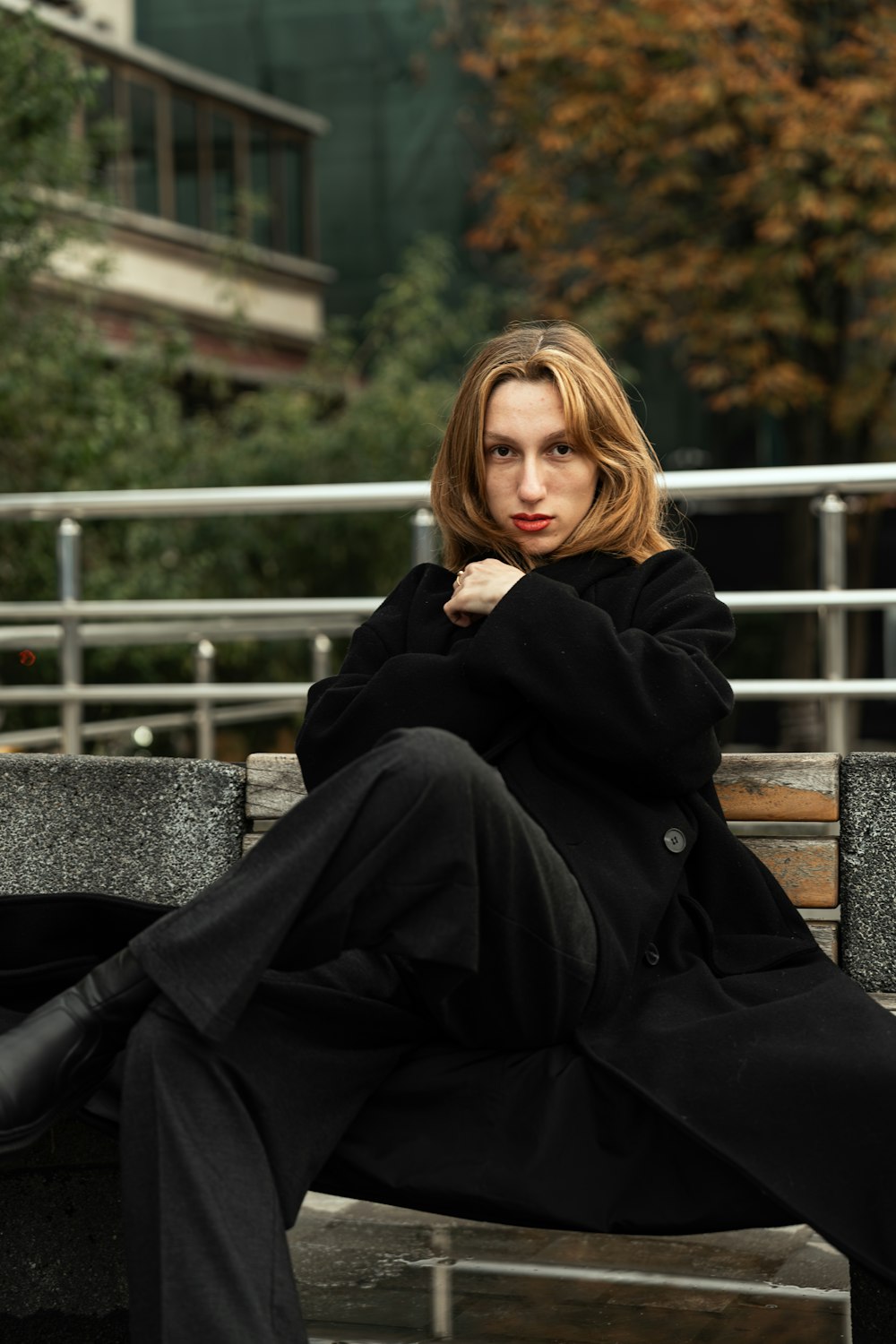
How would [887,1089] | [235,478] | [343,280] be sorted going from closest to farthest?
[887,1089] → [235,478] → [343,280]

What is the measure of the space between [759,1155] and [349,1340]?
99cm

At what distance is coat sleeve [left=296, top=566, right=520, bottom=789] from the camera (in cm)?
293

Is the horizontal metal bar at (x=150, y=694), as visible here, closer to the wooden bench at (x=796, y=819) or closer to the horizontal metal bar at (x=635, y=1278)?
the horizontal metal bar at (x=635, y=1278)

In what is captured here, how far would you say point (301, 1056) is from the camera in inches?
101

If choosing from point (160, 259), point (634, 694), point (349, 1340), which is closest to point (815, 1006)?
point (634, 694)

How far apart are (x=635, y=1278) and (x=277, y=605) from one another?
3.23 m

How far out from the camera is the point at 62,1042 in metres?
2.41

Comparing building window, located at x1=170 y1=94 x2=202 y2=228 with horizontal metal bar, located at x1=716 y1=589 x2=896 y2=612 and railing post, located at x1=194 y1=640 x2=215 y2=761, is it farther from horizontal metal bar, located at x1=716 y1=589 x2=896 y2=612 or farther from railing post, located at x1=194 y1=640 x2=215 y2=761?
horizontal metal bar, located at x1=716 y1=589 x2=896 y2=612

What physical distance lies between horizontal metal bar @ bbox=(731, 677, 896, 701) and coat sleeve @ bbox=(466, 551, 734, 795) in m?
2.31

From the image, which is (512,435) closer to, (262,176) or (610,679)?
(610,679)

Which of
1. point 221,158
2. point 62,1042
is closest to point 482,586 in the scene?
point 62,1042

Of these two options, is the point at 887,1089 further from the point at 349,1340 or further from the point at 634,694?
the point at 349,1340

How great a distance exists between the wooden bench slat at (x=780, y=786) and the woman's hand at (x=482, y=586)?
0.54 meters

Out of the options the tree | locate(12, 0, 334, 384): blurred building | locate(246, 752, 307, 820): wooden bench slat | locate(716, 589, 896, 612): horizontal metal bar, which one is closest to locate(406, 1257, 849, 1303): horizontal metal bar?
locate(246, 752, 307, 820): wooden bench slat
